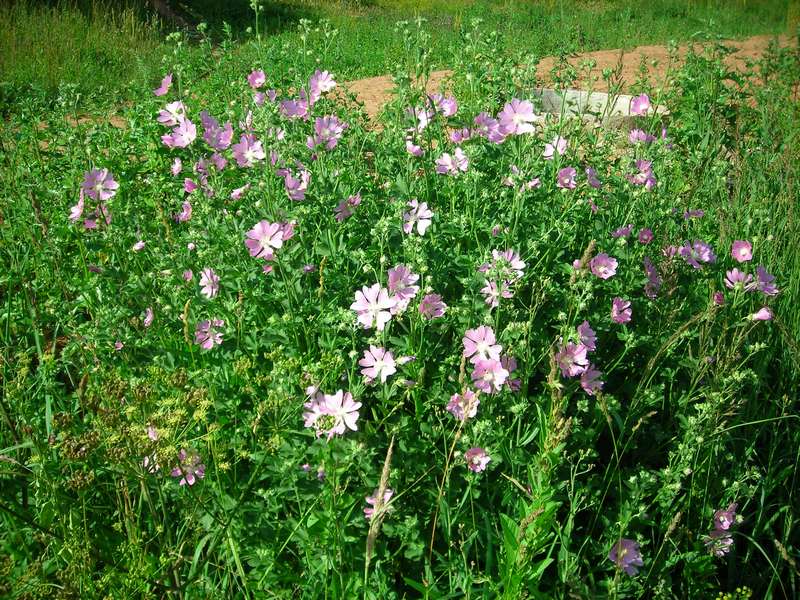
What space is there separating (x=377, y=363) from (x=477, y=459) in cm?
39

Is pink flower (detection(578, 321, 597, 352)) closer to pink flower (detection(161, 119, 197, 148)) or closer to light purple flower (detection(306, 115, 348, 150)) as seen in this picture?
light purple flower (detection(306, 115, 348, 150))

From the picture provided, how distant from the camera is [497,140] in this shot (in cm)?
282

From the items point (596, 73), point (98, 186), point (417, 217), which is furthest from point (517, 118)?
point (596, 73)

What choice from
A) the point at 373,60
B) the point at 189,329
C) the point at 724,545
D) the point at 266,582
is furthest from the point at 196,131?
the point at 373,60

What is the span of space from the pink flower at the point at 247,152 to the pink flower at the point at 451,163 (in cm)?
70

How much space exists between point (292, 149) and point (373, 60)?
25.2 ft

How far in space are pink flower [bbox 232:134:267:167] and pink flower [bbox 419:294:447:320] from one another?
97cm

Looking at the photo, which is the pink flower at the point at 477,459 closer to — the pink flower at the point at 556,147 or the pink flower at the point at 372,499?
the pink flower at the point at 372,499

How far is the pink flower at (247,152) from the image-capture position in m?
2.70

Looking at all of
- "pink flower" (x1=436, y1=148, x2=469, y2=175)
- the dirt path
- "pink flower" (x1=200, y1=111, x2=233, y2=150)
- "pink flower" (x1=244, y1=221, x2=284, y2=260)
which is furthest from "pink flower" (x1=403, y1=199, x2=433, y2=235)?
the dirt path

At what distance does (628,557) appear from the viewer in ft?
6.51

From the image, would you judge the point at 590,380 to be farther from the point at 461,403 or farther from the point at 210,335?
the point at 210,335

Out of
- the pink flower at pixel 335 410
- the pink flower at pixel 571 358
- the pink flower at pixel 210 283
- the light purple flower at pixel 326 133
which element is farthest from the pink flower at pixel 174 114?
the pink flower at pixel 571 358

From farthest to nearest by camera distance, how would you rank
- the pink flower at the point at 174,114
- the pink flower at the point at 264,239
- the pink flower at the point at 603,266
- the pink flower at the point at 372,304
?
the pink flower at the point at 174,114
the pink flower at the point at 603,266
the pink flower at the point at 264,239
the pink flower at the point at 372,304
